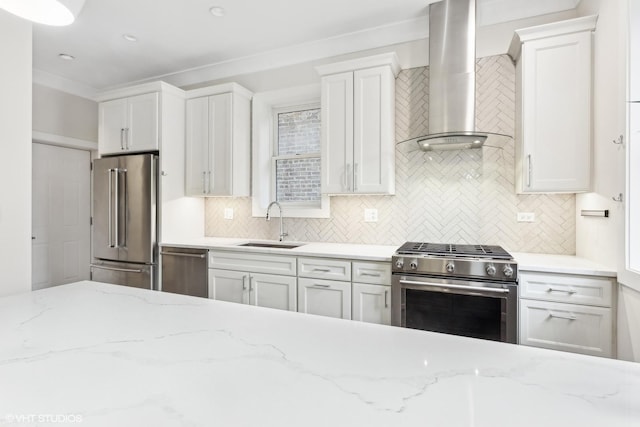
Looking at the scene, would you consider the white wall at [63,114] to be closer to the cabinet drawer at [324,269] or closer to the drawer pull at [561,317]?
the cabinet drawer at [324,269]

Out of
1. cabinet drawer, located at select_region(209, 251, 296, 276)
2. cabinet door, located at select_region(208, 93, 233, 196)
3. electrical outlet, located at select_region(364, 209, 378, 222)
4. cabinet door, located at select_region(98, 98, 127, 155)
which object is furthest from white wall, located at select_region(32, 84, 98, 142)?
electrical outlet, located at select_region(364, 209, 378, 222)

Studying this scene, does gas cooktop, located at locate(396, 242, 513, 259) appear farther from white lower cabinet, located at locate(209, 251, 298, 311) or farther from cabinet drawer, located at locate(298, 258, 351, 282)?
white lower cabinet, located at locate(209, 251, 298, 311)

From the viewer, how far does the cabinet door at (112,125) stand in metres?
3.55

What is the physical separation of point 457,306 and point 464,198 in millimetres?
1017

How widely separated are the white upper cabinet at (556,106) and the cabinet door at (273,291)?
1.92 meters

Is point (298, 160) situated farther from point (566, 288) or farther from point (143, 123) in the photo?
point (566, 288)

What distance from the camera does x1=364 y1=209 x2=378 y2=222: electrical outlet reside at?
312 centimetres

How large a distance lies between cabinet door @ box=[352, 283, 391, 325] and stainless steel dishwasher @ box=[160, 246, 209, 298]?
57.2 inches

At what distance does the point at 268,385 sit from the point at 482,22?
10.5 ft

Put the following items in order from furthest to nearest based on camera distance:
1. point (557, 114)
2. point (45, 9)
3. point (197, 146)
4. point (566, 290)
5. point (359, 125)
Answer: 1. point (197, 146)
2. point (359, 125)
3. point (557, 114)
4. point (566, 290)
5. point (45, 9)

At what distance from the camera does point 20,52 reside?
68.9 inches

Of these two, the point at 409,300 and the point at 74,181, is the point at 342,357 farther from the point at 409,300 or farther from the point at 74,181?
the point at 74,181

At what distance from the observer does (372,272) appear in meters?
2.49

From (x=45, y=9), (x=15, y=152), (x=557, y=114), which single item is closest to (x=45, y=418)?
(x=45, y=9)
